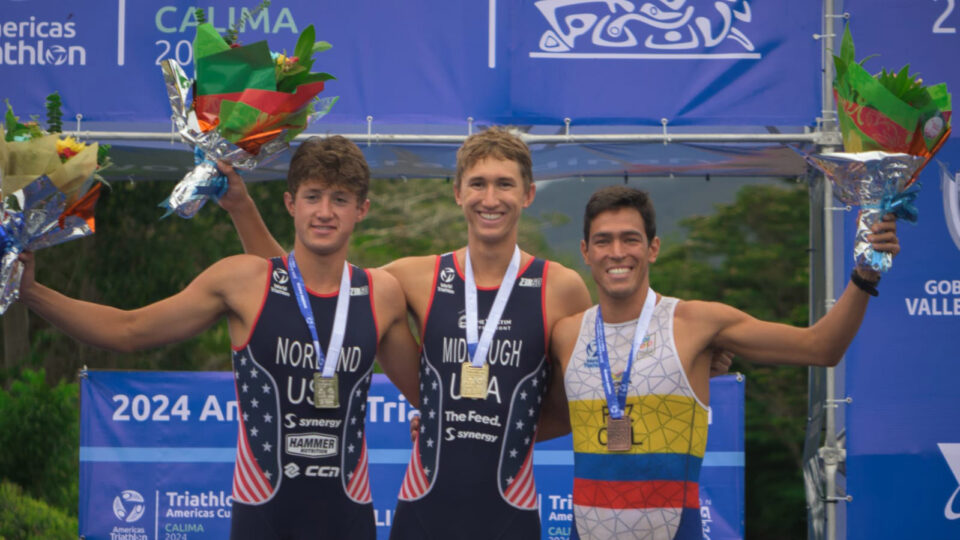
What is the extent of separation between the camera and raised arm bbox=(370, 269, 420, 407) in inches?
165

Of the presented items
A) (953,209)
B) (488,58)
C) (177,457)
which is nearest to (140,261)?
(177,457)

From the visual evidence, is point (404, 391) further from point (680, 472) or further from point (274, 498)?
point (680, 472)

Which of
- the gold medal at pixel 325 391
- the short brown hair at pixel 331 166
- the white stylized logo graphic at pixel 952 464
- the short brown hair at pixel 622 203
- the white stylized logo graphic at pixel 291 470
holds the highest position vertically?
the short brown hair at pixel 331 166

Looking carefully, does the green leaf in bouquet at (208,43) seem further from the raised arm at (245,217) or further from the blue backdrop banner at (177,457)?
the blue backdrop banner at (177,457)

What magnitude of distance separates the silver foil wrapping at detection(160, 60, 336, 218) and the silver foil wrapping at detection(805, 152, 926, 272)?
1945 millimetres

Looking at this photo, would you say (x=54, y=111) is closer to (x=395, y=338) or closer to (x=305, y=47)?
(x=305, y=47)

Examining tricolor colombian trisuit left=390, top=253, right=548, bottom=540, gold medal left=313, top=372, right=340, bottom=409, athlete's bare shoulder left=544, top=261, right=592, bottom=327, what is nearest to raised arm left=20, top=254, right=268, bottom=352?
gold medal left=313, top=372, right=340, bottom=409

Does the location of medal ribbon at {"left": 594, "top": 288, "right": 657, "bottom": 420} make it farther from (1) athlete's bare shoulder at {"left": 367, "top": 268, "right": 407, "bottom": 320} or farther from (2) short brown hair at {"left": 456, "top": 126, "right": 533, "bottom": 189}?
(1) athlete's bare shoulder at {"left": 367, "top": 268, "right": 407, "bottom": 320}

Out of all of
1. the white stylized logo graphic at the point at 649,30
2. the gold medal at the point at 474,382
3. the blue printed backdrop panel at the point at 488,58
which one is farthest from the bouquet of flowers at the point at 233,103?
the white stylized logo graphic at the point at 649,30

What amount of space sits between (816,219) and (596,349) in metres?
2.57

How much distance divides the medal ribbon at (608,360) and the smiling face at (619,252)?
9 cm

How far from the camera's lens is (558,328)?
4176 mm

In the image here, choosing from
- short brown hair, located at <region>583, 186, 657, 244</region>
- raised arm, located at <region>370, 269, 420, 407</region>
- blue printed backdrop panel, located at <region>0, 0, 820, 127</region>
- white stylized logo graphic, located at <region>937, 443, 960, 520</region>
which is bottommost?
white stylized logo graphic, located at <region>937, 443, 960, 520</region>

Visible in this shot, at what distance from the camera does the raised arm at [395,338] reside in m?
4.19
